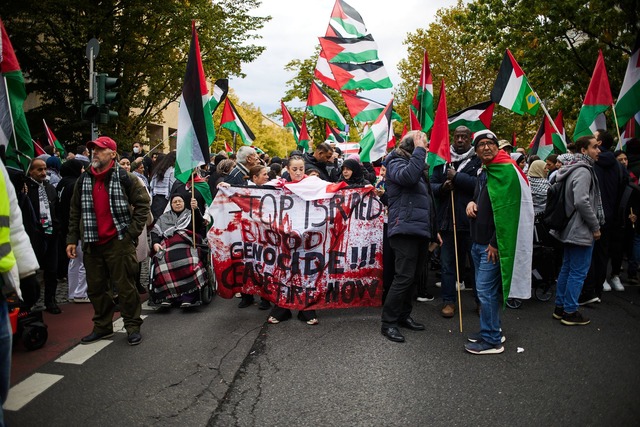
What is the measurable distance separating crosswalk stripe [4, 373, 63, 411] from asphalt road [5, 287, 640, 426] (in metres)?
0.08

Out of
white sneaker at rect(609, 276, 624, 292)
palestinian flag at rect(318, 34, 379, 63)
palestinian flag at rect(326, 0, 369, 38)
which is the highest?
palestinian flag at rect(326, 0, 369, 38)

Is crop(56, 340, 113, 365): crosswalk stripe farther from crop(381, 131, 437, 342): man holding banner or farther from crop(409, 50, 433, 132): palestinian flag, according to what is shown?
crop(409, 50, 433, 132): palestinian flag

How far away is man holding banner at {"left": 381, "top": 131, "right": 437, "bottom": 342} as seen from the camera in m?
4.62

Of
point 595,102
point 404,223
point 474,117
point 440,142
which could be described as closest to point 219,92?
point 474,117

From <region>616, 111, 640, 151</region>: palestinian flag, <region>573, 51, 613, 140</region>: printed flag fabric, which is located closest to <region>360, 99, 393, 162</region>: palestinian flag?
<region>573, 51, 613, 140</region>: printed flag fabric

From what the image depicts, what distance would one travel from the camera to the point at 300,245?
5395 mm

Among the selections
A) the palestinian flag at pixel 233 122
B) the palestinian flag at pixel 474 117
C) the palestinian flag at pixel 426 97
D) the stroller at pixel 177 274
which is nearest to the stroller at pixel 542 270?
the palestinian flag at pixel 474 117

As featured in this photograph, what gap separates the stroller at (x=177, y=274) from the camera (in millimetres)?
5727

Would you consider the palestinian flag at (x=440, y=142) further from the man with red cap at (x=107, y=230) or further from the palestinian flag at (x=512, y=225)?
the man with red cap at (x=107, y=230)

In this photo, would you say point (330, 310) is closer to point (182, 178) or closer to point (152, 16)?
point (182, 178)

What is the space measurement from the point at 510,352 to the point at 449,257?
1466 millimetres

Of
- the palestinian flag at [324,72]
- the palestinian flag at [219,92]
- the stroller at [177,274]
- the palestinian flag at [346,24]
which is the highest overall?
the palestinian flag at [346,24]

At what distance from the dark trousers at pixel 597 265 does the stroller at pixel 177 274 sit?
16.1ft

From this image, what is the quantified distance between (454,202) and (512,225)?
1399 mm
